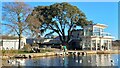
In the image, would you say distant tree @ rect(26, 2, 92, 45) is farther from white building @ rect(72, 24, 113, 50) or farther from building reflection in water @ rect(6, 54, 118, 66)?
building reflection in water @ rect(6, 54, 118, 66)

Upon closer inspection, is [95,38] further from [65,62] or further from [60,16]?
[65,62]

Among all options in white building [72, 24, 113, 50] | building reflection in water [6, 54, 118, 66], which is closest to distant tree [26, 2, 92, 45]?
white building [72, 24, 113, 50]

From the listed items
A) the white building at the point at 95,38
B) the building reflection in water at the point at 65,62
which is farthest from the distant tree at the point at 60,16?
the building reflection in water at the point at 65,62

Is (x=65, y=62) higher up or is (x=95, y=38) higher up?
(x=95, y=38)

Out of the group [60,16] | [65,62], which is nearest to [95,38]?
[60,16]

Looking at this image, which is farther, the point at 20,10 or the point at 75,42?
the point at 75,42

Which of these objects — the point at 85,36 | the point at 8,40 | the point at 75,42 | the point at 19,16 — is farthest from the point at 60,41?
the point at 19,16

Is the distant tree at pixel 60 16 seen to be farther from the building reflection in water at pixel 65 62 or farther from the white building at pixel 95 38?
the building reflection in water at pixel 65 62

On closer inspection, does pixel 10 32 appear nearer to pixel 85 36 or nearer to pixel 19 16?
pixel 19 16

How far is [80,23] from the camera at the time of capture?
43969 mm

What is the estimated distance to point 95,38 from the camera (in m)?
42.3

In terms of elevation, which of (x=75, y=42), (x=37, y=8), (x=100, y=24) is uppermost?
(x=37, y=8)

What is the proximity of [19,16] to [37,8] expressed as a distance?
1288cm

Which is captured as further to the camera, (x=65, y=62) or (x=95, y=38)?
(x=95, y=38)
